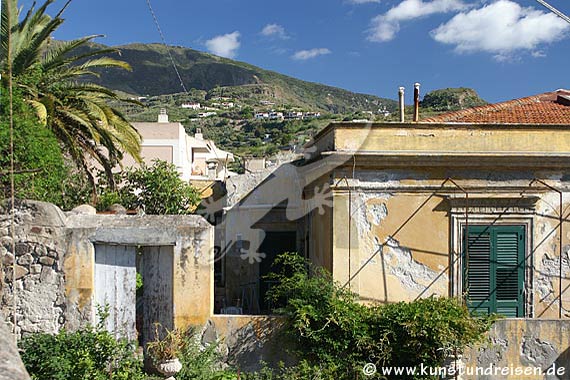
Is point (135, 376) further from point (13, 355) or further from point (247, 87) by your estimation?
point (247, 87)

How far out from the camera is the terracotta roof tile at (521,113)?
13.3m

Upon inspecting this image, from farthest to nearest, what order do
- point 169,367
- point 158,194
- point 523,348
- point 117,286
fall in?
point 158,194 → point 523,348 → point 117,286 → point 169,367

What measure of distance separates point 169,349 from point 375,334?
280 centimetres

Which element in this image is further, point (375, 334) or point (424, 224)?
point (424, 224)

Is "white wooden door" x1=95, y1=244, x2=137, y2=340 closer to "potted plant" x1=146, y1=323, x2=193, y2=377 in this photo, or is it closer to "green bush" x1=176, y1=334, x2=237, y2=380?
→ "potted plant" x1=146, y1=323, x2=193, y2=377

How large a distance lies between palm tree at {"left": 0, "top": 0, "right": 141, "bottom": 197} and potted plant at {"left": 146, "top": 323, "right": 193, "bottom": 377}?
5160 mm

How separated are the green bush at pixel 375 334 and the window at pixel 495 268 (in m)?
2.41

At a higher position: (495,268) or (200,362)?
(495,268)

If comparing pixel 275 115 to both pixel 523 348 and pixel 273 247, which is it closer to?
pixel 273 247

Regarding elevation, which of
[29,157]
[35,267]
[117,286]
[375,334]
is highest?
[29,157]

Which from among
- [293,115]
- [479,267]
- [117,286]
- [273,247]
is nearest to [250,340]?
[117,286]

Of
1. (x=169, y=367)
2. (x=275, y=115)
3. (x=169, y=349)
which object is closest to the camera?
(x=169, y=367)

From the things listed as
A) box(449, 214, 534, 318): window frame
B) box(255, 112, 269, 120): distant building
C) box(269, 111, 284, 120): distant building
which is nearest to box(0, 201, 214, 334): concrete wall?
box(449, 214, 534, 318): window frame

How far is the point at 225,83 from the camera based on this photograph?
97.2 m
